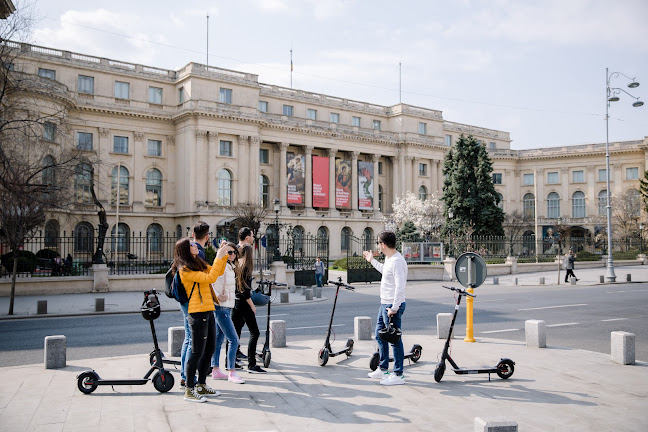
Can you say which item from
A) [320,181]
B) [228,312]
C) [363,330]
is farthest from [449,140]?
[228,312]

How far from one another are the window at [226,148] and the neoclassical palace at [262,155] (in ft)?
0.33

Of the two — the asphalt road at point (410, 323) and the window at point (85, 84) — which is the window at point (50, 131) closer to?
the window at point (85, 84)

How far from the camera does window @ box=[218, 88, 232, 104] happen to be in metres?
52.1

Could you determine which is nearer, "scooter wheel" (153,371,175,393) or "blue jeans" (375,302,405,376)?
"scooter wheel" (153,371,175,393)

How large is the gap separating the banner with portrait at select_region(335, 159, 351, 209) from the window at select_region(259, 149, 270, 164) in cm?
814

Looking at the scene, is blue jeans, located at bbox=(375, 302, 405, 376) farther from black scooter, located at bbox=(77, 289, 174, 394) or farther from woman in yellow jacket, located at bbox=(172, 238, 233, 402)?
black scooter, located at bbox=(77, 289, 174, 394)

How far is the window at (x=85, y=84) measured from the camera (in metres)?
47.6

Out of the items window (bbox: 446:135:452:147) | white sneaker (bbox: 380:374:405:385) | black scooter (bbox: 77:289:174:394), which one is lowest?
white sneaker (bbox: 380:374:405:385)

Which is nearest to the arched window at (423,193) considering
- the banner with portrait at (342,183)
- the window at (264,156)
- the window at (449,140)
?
the window at (449,140)

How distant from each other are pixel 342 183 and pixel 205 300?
5587 centimetres

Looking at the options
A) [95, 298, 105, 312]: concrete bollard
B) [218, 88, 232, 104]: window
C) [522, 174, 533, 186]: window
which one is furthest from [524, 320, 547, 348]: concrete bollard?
Answer: [522, 174, 533, 186]: window

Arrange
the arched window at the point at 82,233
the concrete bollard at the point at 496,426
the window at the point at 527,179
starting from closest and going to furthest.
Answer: the concrete bollard at the point at 496,426 < the arched window at the point at 82,233 < the window at the point at 527,179

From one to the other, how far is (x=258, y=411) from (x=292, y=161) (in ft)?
173

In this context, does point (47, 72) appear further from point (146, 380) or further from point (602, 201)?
point (602, 201)
